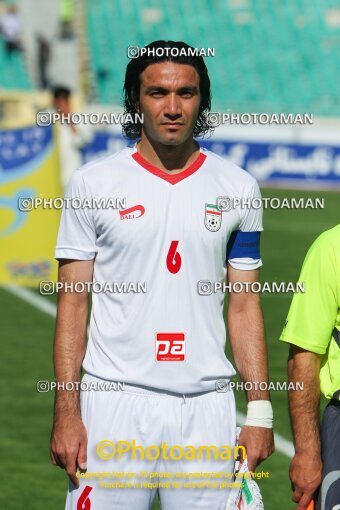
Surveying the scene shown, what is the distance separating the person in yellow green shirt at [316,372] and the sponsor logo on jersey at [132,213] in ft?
1.95

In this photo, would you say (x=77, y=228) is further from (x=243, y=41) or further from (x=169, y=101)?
(x=243, y=41)

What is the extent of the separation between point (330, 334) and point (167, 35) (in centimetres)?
2964

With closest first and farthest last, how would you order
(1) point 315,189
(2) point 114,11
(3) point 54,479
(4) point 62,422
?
(4) point 62,422 → (3) point 54,479 → (1) point 315,189 → (2) point 114,11

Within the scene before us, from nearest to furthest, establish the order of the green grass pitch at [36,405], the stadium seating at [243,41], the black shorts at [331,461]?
the black shorts at [331,461]
the green grass pitch at [36,405]
the stadium seating at [243,41]

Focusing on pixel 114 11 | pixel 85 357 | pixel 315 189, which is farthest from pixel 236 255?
pixel 114 11

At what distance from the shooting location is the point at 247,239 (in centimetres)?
433

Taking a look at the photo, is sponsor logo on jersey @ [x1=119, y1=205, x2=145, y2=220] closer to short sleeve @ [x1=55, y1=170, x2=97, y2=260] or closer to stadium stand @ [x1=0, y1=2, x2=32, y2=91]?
short sleeve @ [x1=55, y1=170, x2=97, y2=260]

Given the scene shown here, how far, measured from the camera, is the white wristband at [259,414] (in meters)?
4.28

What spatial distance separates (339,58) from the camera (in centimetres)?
3297

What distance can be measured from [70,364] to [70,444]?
0.27 meters

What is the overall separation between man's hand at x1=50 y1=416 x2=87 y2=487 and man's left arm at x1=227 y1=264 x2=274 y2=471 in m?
0.57

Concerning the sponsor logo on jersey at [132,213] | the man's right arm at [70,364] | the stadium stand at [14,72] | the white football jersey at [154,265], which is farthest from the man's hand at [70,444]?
the stadium stand at [14,72]

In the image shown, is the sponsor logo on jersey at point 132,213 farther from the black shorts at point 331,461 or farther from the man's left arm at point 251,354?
Result: the black shorts at point 331,461

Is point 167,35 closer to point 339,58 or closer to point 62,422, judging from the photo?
point 339,58
